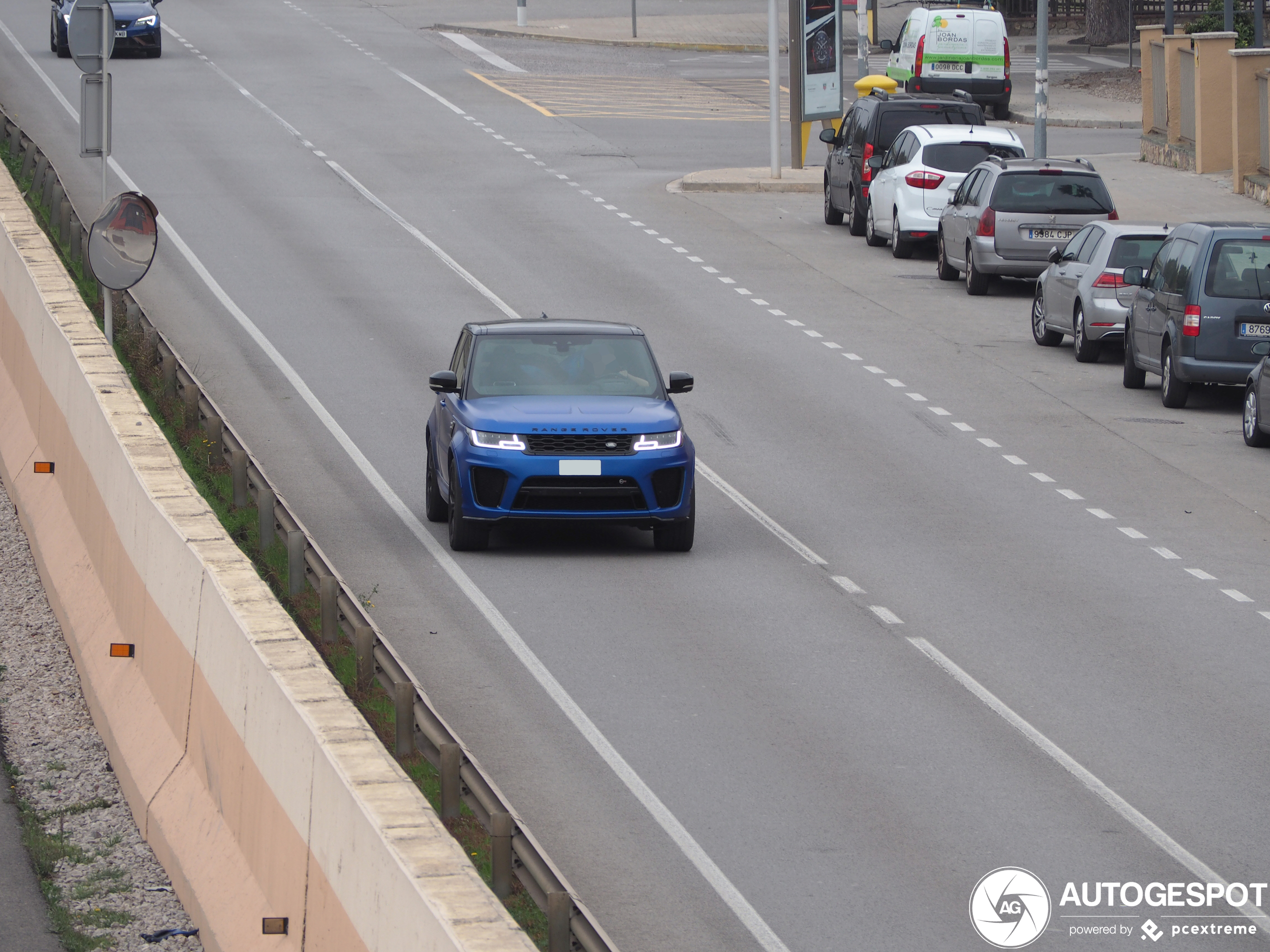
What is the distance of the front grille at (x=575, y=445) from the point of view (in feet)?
50.3

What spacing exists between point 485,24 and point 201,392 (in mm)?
48011

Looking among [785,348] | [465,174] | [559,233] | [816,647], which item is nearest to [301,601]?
[816,647]

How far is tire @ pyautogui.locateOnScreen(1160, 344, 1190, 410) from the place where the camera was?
2167cm

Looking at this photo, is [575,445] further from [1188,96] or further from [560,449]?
[1188,96]

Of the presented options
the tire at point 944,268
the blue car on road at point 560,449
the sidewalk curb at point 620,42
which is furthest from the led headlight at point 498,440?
the sidewalk curb at point 620,42

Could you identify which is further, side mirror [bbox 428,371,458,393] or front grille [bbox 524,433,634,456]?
side mirror [bbox 428,371,458,393]

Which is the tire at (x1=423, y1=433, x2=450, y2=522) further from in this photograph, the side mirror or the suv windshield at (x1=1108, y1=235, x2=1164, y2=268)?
the suv windshield at (x1=1108, y1=235, x2=1164, y2=268)

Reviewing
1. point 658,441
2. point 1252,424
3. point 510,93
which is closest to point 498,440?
point 658,441

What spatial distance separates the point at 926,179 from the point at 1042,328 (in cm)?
664

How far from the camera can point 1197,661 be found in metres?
12.9

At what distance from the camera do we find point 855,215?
112ft

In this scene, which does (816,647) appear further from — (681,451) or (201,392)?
(201,392)

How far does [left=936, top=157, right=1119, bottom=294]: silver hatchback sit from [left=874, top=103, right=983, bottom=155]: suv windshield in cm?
500

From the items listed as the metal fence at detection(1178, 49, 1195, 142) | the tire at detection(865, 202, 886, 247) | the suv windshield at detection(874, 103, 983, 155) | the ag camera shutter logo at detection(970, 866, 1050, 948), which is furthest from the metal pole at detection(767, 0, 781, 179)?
the ag camera shutter logo at detection(970, 866, 1050, 948)
